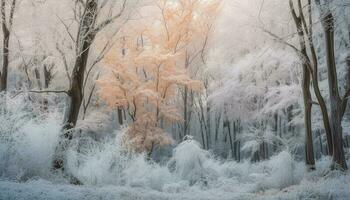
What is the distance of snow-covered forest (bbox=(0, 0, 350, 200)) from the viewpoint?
7.71 metres

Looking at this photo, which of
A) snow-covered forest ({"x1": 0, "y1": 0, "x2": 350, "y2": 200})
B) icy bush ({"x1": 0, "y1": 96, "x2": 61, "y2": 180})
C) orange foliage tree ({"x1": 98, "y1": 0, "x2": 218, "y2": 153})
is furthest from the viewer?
orange foliage tree ({"x1": 98, "y1": 0, "x2": 218, "y2": 153})

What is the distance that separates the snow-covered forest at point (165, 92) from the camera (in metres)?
7.71

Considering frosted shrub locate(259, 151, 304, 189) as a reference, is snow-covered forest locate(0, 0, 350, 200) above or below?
above

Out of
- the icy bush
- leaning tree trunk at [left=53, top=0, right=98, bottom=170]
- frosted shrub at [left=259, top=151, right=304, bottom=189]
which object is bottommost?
frosted shrub at [left=259, top=151, right=304, bottom=189]

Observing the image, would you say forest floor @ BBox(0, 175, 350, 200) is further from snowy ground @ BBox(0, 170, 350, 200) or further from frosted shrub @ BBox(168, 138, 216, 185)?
frosted shrub @ BBox(168, 138, 216, 185)

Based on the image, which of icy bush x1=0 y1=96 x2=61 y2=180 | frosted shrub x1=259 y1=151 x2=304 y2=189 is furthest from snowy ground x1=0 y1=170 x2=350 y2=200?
frosted shrub x1=259 y1=151 x2=304 y2=189

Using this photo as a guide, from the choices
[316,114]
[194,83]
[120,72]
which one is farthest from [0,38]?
[316,114]

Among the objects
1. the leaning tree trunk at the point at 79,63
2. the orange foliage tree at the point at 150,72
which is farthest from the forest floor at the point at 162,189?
the orange foliage tree at the point at 150,72

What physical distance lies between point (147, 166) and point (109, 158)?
1.51m

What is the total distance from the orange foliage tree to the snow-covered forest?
7 centimetres

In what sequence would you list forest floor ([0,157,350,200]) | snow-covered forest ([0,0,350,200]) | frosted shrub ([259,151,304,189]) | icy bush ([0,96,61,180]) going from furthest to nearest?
frosted shrub ([259,151,304,189]) → snow-covered forest ([0,0,350,200]) → icy bush ([0,96,61,180]) → forest floor ([0,157,350,200])

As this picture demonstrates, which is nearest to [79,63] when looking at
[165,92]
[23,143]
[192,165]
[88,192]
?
[23,143]

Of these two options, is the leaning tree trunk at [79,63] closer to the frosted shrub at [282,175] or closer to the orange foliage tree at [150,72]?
the frosted shrub at [282,175]

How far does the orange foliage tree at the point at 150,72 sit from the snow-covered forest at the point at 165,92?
7 cm
